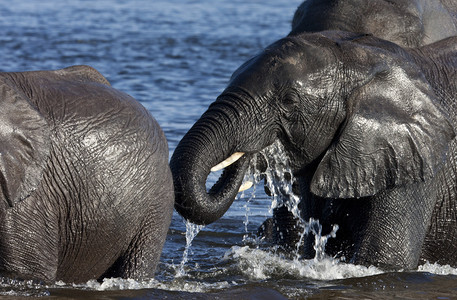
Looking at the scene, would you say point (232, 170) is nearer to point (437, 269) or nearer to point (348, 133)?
point (348, 133)

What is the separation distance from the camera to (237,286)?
24.0 ft

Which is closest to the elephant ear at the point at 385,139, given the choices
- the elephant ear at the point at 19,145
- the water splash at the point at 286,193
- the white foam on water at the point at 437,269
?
the water splash at the point at 286,193

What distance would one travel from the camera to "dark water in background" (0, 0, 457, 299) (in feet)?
23.6

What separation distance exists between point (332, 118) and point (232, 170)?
757mm

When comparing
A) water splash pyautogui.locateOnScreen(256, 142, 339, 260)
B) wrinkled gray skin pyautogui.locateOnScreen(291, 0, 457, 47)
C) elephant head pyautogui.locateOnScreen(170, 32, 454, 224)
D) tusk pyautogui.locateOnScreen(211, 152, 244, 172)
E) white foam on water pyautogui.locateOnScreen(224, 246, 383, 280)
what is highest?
wrinkled gray skin pyautogui.locateOnScreen(291, 0, 457, 47)

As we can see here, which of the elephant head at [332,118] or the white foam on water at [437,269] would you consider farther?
the white foam on water at [437,269]

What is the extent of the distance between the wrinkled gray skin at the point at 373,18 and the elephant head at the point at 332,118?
109cm

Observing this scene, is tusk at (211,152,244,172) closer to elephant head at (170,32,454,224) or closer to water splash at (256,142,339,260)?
elephant head at (170,32,454,224)

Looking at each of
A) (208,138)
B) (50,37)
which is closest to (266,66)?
(208,138)

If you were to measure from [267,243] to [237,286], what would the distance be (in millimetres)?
1980

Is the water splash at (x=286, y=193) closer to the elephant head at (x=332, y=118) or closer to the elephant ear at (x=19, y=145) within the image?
the elephant head at (x=332, y=118)

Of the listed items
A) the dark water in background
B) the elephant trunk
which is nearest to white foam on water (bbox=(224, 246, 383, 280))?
the dark water in background

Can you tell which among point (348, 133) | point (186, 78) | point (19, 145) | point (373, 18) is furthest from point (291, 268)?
point (186, 78)

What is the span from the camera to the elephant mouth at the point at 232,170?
7105mm
